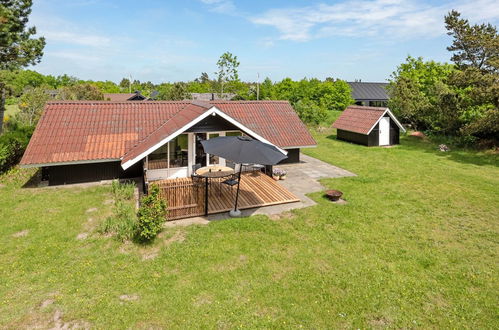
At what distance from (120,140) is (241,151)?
26.8 feet

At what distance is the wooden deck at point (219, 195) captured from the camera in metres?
10.7

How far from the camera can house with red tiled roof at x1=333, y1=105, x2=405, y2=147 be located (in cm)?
2575

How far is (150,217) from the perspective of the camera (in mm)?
9055

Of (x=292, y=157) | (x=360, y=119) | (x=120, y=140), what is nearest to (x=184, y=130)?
(x=120, y=140)

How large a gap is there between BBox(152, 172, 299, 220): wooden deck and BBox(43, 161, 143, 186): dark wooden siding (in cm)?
351

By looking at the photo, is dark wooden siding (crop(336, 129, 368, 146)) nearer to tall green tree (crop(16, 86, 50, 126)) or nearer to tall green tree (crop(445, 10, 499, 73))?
tall green tree (crop(445, 10, 499, 73))

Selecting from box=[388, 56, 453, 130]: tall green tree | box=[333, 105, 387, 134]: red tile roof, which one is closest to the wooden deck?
box=[333, 105, 387, 134]: red tile roof

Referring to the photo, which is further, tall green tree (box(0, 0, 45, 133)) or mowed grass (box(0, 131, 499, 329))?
tall green tree (box(0, 0, 45, 133))

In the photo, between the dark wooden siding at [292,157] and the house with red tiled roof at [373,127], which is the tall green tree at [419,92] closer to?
the house with red tiled roof at [373,127]

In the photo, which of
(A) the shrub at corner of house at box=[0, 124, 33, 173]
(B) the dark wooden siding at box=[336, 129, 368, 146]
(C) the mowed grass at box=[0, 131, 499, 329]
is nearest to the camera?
(C) the mowed grass at box=[0, 131, 499, 329]

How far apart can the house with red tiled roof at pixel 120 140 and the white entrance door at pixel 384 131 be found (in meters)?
16.5

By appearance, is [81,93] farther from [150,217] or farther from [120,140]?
[150,217]

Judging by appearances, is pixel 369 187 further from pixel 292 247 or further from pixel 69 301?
pixel 69 301

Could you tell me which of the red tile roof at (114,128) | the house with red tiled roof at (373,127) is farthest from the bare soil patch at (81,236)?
the house with red tiled roof at (373,127)
